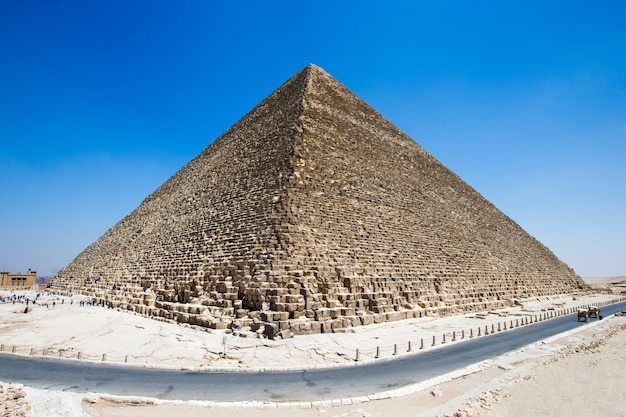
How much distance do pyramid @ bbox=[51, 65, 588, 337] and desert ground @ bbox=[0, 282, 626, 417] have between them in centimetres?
100

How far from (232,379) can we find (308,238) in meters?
6.22

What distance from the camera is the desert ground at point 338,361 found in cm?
499

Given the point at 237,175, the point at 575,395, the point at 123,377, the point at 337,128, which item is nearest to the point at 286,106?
the point at 337,128

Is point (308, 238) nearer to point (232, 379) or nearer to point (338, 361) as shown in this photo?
point (338, 361)

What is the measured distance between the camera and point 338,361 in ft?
25.3

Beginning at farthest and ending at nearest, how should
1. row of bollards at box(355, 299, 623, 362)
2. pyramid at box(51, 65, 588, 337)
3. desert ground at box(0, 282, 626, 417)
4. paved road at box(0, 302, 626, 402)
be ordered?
1. pyramid at box(51, 65, 588, 337)
2. row of bollards at box(355, 299, 623, 362)
3. paved road at box(0, 302, 626, 402)
4. desert ground at box(0, 282, 626, 417)

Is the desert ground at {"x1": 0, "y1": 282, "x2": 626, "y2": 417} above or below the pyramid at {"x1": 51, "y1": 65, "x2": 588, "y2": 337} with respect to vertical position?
below

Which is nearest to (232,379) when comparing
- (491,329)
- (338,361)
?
(338,361)

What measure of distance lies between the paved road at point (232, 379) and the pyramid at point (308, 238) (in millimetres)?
2838

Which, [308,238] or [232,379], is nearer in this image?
[232,379]

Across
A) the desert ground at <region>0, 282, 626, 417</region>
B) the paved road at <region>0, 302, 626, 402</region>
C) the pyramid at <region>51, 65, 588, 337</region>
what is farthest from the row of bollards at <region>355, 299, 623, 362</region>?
the pyramid at <region>51, 65, 588, 337</region>

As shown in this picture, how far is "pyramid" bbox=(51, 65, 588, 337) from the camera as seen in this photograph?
11.1 metres

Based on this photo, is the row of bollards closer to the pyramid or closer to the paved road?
the paved road

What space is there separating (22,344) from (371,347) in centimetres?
893
